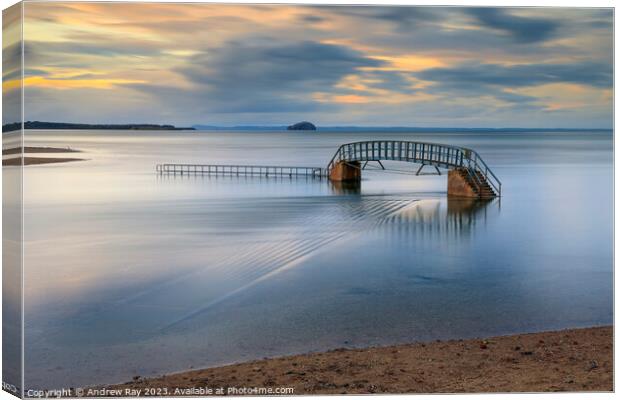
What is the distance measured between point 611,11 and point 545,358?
4.35 meters

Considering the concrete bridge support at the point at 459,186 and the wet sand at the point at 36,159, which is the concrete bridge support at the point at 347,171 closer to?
the concrete bridge support at the point at 459,186

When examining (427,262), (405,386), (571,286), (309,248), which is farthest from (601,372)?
(309,248)

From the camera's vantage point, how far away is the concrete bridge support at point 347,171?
38406 millimetres

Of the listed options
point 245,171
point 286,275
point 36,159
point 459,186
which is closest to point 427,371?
point 286,275

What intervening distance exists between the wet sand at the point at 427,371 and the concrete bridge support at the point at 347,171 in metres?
27.7

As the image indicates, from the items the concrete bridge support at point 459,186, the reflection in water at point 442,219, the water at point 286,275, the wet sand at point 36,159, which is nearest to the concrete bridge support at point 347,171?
the concrete bridge support at point 459,186

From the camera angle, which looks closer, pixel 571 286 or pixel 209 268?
pixel 571 286

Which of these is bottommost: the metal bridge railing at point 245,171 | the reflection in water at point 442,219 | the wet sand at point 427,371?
the wet sand at point 427,371

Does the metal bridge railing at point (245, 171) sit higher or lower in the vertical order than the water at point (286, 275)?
higher

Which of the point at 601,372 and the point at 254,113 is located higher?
the point at 254,113

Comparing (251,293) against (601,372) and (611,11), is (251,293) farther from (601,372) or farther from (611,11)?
(611,11)

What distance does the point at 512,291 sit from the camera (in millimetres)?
14703

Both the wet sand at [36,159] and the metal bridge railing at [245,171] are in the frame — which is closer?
the wet sand at [36,159]

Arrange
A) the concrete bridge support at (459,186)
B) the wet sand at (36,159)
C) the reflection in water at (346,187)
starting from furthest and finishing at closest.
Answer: the reflection in water at (346,187) < the concrete bridge support at (459,186) < the wet sand at (36,159)
